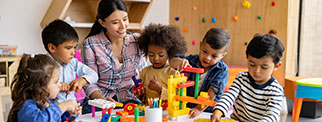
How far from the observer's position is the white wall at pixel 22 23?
2.70m

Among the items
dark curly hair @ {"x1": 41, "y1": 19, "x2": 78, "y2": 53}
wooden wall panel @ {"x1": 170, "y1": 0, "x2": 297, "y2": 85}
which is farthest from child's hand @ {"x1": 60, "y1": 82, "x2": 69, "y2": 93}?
wooden wall panel @ {"x1": 170, "y1": 0, "x2": 297, "y2": 85}

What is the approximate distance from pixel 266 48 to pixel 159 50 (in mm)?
669

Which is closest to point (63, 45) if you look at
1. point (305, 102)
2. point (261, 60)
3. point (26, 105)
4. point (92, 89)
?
point (92, 89)

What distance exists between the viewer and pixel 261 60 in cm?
118

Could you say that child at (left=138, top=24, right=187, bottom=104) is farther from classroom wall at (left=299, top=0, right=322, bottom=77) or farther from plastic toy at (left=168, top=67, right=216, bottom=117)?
classroom wall at (left=299, top=0, right=322, bottom=77)

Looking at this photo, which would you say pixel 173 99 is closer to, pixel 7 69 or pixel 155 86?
pixel 155 86

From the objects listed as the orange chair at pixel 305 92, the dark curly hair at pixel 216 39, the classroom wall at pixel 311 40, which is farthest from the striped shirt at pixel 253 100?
the classroom wall at pixel 311 40

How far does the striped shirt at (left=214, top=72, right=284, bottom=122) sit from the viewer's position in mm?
1184

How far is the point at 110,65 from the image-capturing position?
1793 mm

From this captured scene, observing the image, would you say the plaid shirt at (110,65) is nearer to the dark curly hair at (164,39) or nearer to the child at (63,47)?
the dark curly hair at (164,39)

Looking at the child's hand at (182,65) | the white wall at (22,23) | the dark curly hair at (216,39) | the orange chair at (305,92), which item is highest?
the white wall at (22,23)

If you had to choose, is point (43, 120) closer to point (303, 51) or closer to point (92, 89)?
point (92, 89)

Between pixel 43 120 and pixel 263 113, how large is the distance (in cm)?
77

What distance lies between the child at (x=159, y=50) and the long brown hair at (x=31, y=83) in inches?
24.4
